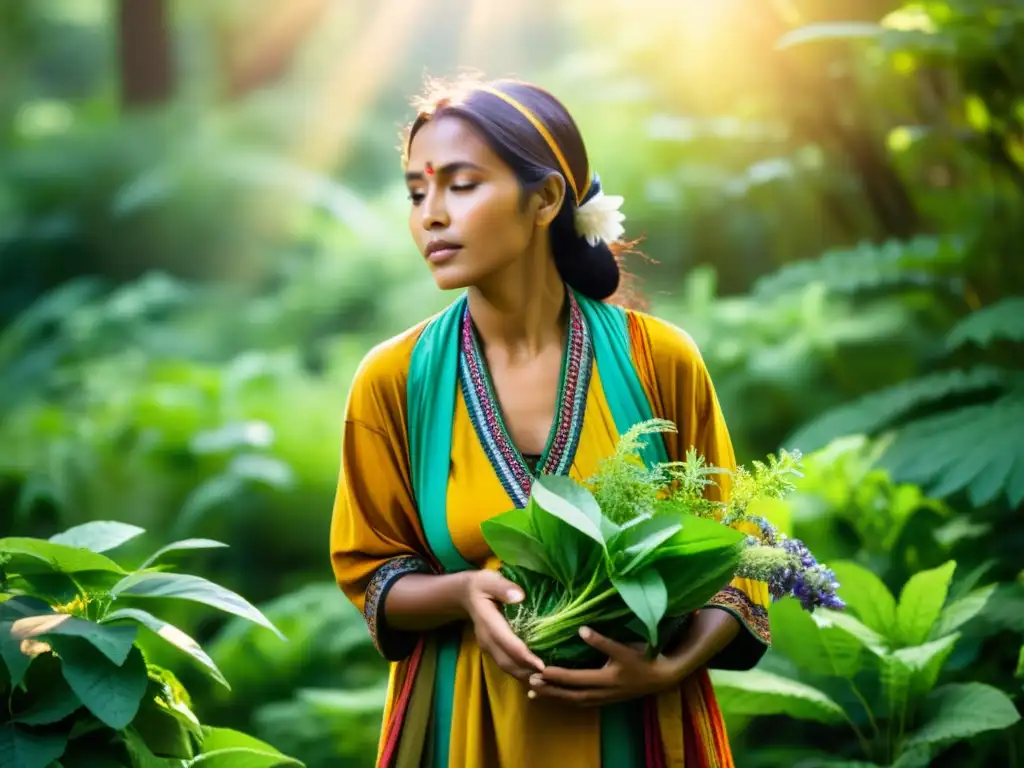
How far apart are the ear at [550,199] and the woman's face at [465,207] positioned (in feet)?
0.16

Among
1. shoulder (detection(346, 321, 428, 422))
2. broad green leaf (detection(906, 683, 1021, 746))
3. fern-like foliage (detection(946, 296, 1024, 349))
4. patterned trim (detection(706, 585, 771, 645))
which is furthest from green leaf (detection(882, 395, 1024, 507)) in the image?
shoulder (detection(346, 321, 428, 422))

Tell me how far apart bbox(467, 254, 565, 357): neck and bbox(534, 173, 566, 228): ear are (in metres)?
0.07

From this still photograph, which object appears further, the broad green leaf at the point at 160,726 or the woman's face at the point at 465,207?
the broad green leaf at the point at 160,726

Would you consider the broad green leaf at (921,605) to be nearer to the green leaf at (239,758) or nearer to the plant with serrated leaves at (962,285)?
the plant with serrated leaves at (962,285)

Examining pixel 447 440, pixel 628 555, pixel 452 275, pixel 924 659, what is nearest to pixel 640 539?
pixel 628 555

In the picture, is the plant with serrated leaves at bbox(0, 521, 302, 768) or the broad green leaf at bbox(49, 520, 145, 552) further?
the broad green leaf at bbox(49, 520, 145, 552)

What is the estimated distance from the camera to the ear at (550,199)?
2.14m

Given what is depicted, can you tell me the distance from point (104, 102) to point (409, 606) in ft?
39.7

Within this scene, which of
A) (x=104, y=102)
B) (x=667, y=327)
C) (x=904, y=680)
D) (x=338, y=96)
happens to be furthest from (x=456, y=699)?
(x=104, y=102)

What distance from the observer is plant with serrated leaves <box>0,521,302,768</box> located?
1978mm

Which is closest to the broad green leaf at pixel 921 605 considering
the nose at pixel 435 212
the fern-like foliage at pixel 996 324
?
the fern-like foliage at pixel 996 324

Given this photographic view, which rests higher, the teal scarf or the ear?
the ear

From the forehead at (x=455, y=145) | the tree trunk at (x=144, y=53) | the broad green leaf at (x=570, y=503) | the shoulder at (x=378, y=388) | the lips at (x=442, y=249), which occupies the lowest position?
the broad green leaf at (x=570, y=503)

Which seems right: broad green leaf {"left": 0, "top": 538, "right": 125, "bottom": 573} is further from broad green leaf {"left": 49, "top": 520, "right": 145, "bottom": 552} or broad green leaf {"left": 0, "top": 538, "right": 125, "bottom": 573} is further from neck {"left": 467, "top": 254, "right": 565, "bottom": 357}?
neck {"left": 467, "top": 254, "right": 565, "bottom": 357}
